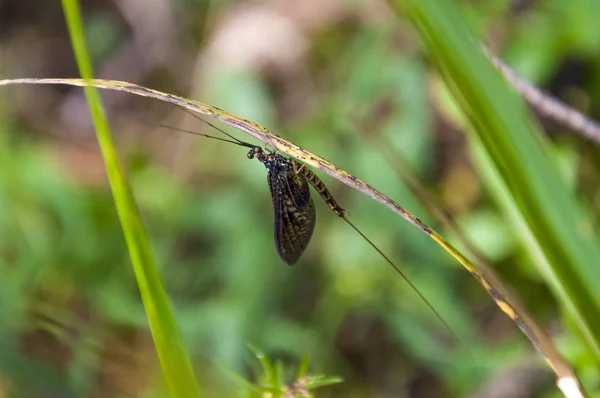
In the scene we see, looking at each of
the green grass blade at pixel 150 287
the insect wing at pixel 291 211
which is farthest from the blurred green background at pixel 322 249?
the green grass blade at pixel 150 287

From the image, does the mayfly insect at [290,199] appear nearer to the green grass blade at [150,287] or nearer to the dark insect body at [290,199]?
the dark insect body at [290,199]

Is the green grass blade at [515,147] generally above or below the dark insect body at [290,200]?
below

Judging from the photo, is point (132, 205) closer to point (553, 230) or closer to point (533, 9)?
point (553, 230)

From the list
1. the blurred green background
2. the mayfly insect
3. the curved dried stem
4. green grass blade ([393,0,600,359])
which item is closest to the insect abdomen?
the mayfly insect

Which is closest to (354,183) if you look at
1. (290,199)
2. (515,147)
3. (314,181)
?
(515,147)

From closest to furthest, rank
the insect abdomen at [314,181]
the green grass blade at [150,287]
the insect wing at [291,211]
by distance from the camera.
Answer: the green grass blade at [150,287], the insect abdomen at [314,181], the insect wing at [291,211]

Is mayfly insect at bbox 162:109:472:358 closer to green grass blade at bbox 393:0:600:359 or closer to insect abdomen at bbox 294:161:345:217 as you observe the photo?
insect abdomen at bbox 294:161:345:217

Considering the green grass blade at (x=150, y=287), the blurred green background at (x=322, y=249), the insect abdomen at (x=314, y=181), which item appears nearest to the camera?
the green grass blade at (x=150, y=287)
